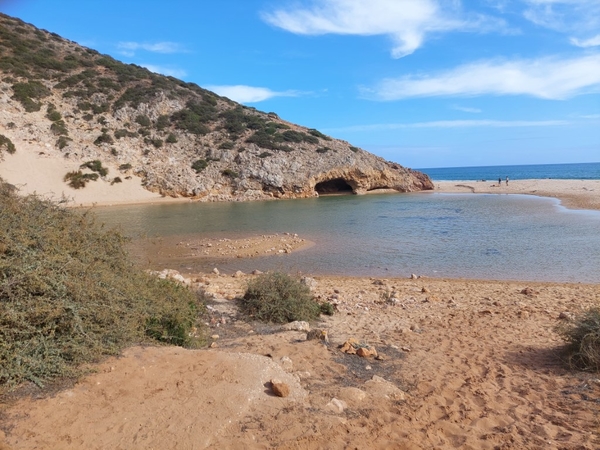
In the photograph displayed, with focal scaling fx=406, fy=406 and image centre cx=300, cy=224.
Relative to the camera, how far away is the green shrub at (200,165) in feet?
139

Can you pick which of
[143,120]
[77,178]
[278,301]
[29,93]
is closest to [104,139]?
[143,120]

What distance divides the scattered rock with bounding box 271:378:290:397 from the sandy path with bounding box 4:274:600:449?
12cm

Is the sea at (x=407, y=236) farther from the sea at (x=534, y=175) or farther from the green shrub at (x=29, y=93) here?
the sea at (x=534, y=175)

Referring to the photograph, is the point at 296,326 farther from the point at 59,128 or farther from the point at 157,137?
the point at 157,137

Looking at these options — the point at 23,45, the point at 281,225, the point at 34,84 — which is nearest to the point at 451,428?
the point at 281,225

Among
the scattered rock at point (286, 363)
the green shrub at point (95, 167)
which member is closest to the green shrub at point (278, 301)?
the scattered rock at point (286, 363)

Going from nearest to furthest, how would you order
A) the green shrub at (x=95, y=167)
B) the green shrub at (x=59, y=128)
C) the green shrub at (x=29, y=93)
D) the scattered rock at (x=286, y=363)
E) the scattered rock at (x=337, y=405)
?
1. the scattered rock at (x=337, y=405)
2. the scattered rock at (x=286, y=363)
3. the green shrub at (x=95, y=167)
4. the green shrub at (x=59, y=128)
5. the green shrub at (x=29, y=93)

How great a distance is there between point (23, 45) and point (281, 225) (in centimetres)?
4638

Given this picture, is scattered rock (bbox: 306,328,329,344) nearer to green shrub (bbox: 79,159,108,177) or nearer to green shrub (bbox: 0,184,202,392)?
green shrub (bbox: 0,184,202,392)

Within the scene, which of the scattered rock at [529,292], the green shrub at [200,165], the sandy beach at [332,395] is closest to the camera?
the sandy beach at [332,395]

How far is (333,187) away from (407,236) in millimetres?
31275

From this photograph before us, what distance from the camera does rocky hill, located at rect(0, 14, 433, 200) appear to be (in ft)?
129

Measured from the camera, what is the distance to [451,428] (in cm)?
432

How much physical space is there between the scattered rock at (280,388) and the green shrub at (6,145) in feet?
129
